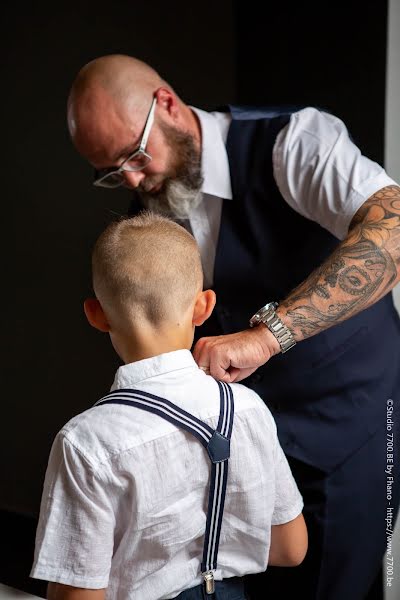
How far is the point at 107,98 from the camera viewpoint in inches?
72.8

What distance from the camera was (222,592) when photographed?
1.25m

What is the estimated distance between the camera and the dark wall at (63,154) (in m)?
3.01

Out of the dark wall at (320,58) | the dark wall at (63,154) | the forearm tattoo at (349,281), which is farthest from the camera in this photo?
the dark wall at (63,154)

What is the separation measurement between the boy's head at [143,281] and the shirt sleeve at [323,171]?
1.73 ft

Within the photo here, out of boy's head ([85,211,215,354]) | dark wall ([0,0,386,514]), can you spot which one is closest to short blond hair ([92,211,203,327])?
boy's head ([85,211,215,354])

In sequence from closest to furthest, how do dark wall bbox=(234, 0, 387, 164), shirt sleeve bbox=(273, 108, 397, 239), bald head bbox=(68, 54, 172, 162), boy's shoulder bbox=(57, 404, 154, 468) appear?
boy's shoulder bbox=(57, 404, 154, 468), shirt sleeve bbox=(273, 108, 397, 239), bald head bbox=(68, 54, 172, 162), dark wall bbox=(234, 0, 387, 164)

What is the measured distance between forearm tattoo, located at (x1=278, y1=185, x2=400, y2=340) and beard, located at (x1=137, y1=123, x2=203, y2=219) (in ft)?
1.84

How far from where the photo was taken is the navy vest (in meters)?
1.85

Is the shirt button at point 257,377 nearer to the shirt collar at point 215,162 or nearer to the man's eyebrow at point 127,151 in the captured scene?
the shirt collar at point 215,162

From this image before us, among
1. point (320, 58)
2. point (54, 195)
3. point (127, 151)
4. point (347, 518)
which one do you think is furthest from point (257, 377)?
point (54, 195)

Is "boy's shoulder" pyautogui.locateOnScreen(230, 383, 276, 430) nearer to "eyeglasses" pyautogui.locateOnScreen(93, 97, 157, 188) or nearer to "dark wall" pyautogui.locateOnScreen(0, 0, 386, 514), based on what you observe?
"eyeglasses" pyautogui.locateOnScreen(93, 97, 157, 188)

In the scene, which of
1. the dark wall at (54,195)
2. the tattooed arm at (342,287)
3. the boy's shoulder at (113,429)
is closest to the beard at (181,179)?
the tattooed arm at (342,287)

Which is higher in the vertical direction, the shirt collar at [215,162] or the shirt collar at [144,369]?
the shirt collar at [215,162]

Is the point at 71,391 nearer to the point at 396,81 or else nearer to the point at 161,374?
the point at 396,81
